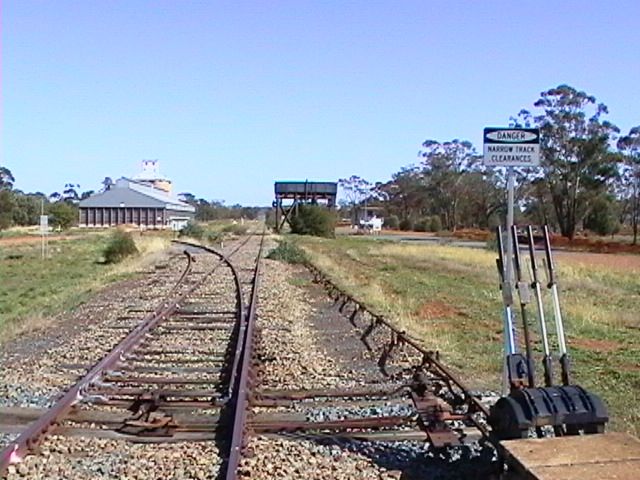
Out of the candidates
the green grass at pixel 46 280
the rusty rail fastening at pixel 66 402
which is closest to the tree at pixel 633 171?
the green grass at pixel 46 280

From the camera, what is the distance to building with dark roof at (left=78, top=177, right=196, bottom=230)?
134 meters

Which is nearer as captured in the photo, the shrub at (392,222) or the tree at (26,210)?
the tree at (26,210)

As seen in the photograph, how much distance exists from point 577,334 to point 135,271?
1976cm

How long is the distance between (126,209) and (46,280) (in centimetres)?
10459

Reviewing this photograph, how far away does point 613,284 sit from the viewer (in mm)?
32125

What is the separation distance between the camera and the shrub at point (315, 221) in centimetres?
7856

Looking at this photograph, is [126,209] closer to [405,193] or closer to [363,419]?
[405,193]

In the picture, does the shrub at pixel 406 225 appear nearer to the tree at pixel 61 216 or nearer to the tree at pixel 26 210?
the tree at pixel 61 216

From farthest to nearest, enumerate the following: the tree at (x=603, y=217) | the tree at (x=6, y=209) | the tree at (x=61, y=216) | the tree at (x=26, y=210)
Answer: the tree at (x=26, y=210)
the tree at (x=6, y=209)
the tree at (x=61, y=216)
the tree at (x=603, y=217)

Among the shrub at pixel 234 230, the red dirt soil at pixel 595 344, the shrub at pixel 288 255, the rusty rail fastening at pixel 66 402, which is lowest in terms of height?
the red dirt soil at pixel 595 344

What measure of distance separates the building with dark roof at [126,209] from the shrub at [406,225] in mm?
32824

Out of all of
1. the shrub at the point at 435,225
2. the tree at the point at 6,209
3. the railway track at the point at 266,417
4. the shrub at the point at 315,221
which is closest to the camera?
the railway track at the point at 266,417

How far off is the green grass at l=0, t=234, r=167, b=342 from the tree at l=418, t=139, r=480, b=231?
66100 mm

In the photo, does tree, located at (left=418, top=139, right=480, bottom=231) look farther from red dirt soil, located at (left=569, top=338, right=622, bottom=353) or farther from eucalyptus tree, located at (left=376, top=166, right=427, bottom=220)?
red dirt soil, located at (left=569, top=338, right=622, bottom=353)
